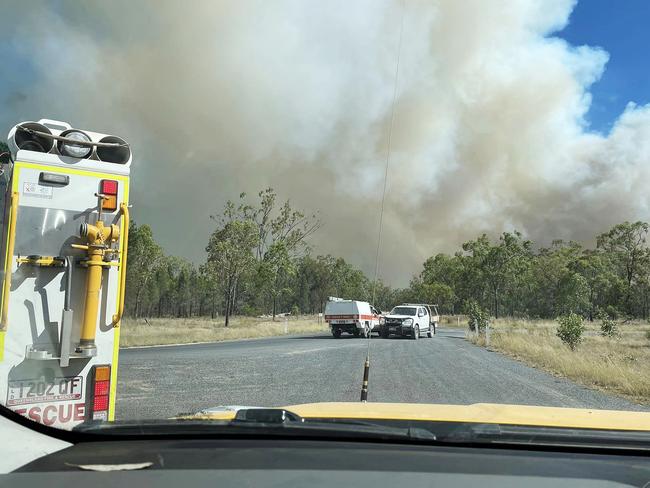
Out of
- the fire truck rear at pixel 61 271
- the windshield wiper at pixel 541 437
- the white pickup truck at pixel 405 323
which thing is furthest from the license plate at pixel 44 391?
the white pickup truck at pixel 405 323

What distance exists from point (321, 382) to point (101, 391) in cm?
792

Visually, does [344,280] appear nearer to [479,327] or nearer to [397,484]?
[479,327]

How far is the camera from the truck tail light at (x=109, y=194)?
3.88m

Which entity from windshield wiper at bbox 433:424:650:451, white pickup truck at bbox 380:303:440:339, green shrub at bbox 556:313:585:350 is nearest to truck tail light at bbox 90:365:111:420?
windshield wiper at bbox 433:424:650:451

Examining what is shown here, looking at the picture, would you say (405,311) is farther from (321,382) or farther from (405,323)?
(321,382)

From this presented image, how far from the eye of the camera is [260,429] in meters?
2.28

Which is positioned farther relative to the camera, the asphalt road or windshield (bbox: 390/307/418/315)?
windshield (bbox: 390/307/418/315)

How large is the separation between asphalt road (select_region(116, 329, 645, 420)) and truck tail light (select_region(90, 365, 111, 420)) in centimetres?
382

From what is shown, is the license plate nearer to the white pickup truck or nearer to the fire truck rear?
the fire truck rear

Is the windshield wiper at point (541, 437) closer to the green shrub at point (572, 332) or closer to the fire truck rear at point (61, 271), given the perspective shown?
the fire truck rear at point (61, 271)

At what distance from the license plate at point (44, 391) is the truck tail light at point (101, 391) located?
0.31 feet

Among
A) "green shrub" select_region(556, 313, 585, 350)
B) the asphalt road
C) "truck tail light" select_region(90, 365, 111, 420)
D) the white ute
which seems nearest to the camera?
"truck tail light" select_region(90, 365, 111, 420)

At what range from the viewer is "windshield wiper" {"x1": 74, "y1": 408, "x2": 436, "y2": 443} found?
225cm

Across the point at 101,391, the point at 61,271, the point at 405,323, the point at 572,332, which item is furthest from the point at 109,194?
the point at 405,323
